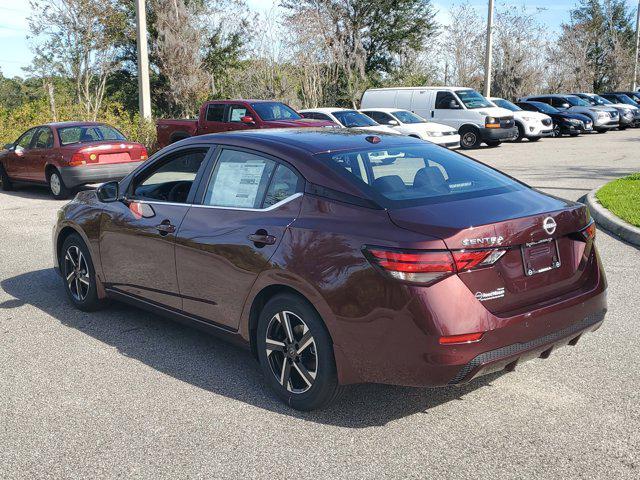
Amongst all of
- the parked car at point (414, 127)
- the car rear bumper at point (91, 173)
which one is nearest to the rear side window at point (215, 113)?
the car rear bumper at point (91, 173)

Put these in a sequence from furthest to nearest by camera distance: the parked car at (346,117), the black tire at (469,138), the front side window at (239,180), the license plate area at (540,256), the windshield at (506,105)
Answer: the windshield at (506,105) → the black tire at (469,138) → the parked car at (346,117) → the front side window at (239,180) → the license plate area at (540,256)

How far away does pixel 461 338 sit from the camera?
362 centimetres

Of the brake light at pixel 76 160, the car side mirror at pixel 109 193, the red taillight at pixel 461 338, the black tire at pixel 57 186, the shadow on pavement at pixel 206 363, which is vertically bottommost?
the shadow on pavement at pixel 206 363

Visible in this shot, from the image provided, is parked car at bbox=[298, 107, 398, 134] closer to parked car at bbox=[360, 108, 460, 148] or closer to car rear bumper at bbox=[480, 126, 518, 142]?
parked car at bbox=[360, 108, 460, 148]

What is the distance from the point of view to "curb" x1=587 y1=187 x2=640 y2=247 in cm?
866

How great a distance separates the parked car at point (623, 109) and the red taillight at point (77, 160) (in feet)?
87.9

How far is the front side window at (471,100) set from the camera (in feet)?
80.7

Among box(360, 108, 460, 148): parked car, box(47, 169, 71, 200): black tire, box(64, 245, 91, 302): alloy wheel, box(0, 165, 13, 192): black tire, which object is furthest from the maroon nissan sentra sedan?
box(360, 108, 460, 148): parked car

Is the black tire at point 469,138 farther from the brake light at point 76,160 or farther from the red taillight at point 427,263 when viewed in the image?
the red taillight at point 427,263

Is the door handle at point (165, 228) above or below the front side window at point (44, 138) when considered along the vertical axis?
below

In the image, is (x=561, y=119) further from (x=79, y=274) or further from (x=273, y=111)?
(x=79, y=274)

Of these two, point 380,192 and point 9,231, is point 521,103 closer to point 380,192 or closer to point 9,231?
point 9,231

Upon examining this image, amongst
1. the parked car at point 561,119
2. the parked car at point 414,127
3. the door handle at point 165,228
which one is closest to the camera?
the door handle at point 165,228

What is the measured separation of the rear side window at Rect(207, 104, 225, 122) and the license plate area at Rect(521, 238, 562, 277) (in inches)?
588
